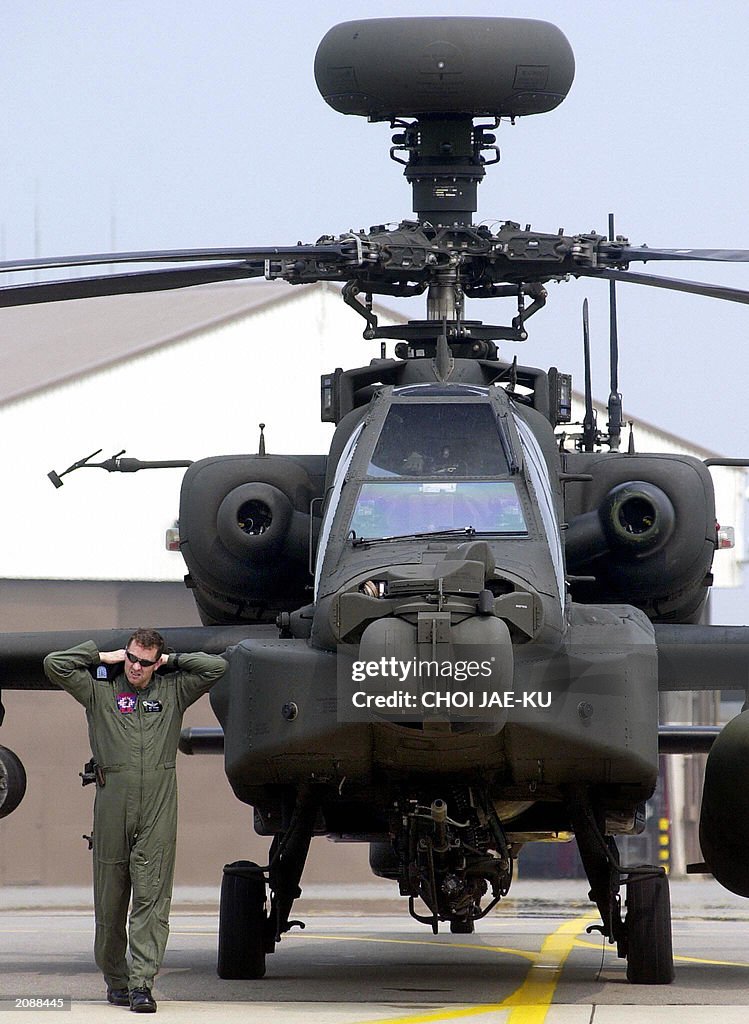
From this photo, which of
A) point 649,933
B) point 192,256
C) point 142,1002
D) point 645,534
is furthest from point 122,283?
point 649,933

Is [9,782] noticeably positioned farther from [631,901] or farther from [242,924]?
[631,901]

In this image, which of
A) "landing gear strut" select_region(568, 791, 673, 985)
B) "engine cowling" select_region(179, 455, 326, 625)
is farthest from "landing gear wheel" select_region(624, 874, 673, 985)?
"engine cowling" select_region(179, 455, 326, 625)

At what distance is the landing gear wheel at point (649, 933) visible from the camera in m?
9.77

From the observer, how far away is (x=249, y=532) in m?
11.4

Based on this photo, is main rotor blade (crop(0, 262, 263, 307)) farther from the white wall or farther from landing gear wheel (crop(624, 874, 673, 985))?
the white wall

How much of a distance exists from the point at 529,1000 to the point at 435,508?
255 centimetres

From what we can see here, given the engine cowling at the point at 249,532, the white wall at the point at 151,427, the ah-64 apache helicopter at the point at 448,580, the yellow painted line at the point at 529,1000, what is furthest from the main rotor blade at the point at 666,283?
the white wall at the point at 151,427

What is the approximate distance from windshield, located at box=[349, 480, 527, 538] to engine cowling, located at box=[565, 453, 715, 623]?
1448 millimetres

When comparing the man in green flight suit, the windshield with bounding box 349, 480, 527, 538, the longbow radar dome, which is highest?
the longbow radar dome

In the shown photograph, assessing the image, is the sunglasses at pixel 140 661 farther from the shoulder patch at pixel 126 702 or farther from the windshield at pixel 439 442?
Answer: the windshield at pixel 439 442

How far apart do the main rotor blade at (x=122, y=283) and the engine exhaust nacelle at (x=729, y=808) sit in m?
4.19

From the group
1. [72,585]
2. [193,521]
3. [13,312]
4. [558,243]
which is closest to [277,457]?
[193,521]

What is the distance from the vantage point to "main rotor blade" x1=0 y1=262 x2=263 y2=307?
10688mm

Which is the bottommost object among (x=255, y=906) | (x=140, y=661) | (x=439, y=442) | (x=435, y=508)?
(x=255, y=906)
